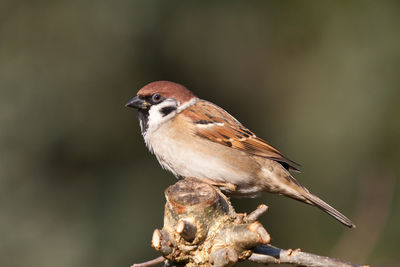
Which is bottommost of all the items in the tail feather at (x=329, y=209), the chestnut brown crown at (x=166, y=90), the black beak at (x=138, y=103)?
the tail feather at (x=329, y=209)

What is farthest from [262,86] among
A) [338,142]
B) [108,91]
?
[108,91]

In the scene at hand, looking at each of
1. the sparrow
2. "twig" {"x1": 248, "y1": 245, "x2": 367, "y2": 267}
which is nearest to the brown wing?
the sparrow

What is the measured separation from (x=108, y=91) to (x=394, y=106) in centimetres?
206

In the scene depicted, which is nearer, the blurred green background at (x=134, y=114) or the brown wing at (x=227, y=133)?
the brown wing at (x=227, y=133)

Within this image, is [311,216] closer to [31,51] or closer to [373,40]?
[373,40]

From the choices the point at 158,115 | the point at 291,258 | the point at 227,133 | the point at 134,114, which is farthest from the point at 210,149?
the point at 134,114

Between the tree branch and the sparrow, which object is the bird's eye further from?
the tree branch

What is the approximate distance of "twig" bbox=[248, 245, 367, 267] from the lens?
5.72ft

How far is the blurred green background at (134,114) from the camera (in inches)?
156

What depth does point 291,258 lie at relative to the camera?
183 centimetres

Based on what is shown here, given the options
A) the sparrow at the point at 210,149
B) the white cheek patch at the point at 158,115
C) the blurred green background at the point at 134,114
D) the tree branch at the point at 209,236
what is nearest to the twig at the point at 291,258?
the tree branch at the point at 209,236

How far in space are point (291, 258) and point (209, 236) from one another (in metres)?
0.29

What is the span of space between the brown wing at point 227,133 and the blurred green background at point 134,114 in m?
0.95

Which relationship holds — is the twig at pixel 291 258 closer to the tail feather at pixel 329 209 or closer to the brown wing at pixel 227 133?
the tail feather at pixel 329 209
